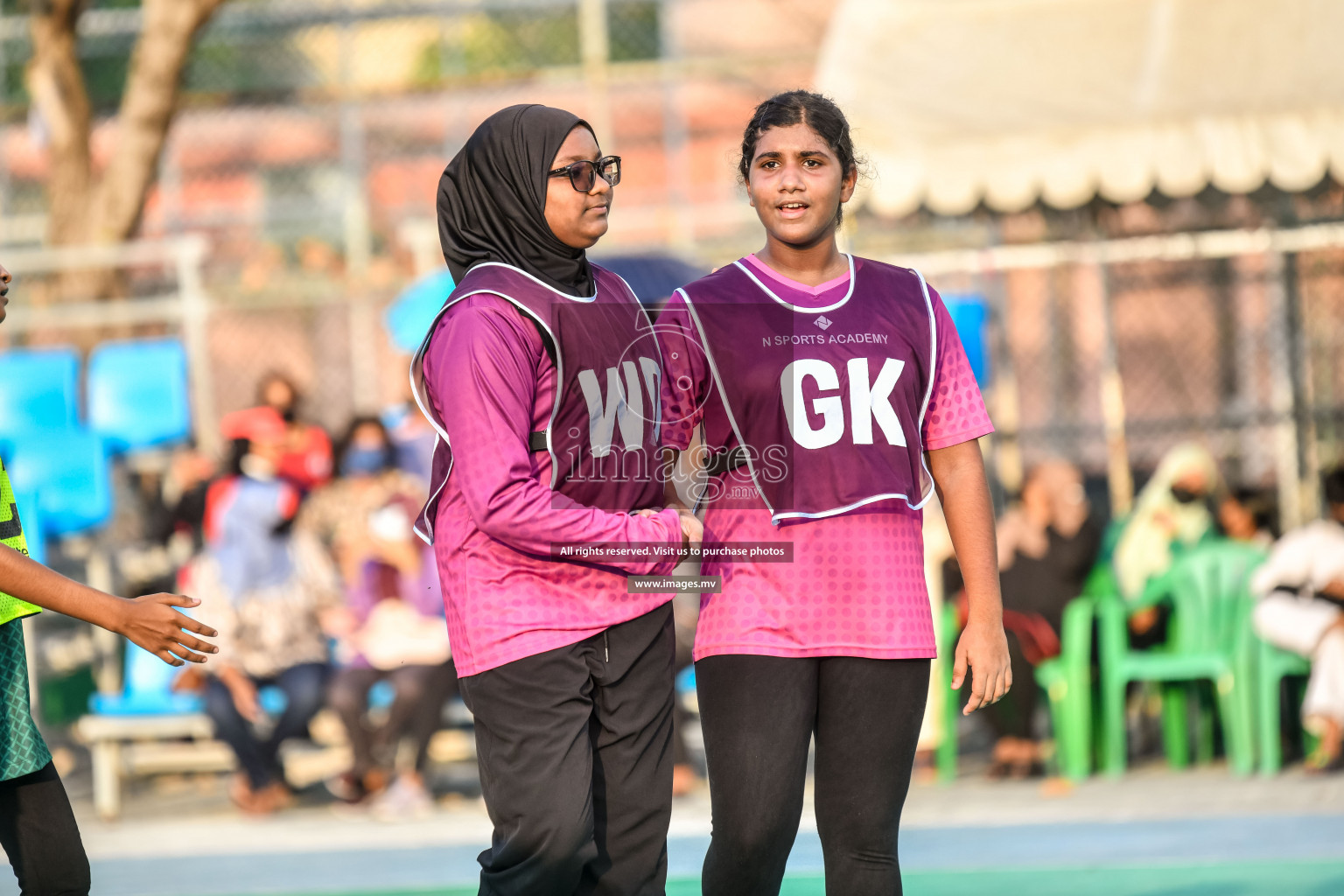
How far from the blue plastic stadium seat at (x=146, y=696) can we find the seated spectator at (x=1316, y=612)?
4.88m

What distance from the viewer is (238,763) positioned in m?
7.21

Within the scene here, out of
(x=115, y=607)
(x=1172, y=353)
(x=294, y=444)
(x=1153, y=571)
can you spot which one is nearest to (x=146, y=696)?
(x=294, y=444)

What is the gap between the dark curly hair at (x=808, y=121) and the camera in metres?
3.24

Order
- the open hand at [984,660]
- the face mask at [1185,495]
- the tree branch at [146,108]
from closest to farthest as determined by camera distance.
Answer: the open hand at [984,660] < the face mask at [1185,495] < the tree branch at [146,108]

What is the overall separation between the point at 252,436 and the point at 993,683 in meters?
5.30

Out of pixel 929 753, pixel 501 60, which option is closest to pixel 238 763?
pixel 929 753

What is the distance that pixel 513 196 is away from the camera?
3062 millimetres

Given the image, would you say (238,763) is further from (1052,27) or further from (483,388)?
(1052,27)

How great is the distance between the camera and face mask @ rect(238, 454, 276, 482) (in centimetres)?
763

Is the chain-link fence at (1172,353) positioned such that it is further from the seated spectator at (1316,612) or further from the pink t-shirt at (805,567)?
the pink t-shirt at (805,567)

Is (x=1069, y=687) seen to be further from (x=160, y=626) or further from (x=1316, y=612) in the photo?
(x=160, y=626)

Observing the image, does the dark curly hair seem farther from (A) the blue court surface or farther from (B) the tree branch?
(B) the tree branch

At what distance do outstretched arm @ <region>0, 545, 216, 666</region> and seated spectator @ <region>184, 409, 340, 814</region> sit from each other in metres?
4.42

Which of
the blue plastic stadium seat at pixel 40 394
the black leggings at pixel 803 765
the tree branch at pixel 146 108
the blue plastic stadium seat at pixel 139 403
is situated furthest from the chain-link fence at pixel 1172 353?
the tree branch at pixel 146 108
